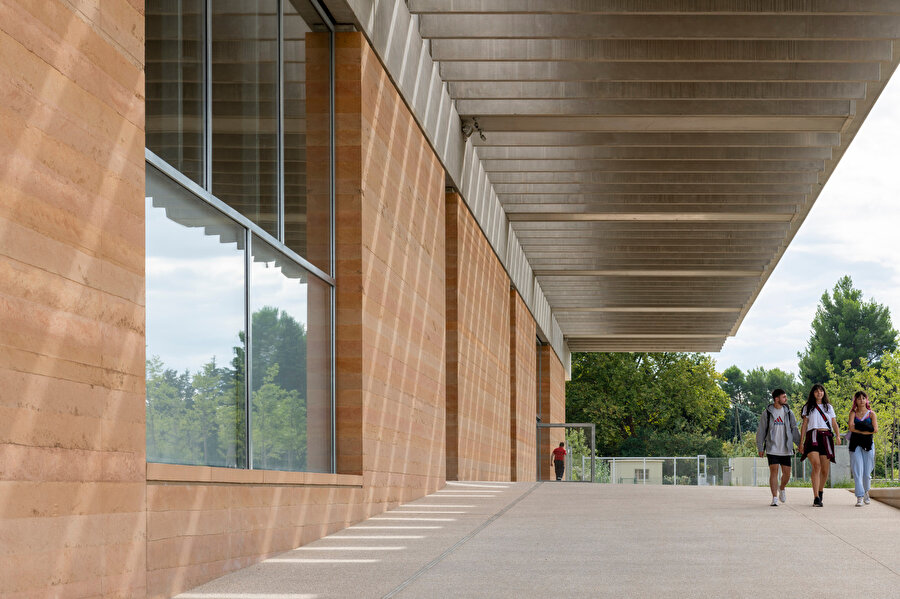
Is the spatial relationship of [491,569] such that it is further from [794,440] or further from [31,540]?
[794,440]

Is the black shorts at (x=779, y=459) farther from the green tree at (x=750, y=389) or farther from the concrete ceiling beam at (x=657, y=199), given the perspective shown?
the green tree at (x=750, y=389)

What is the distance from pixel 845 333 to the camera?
106 metres

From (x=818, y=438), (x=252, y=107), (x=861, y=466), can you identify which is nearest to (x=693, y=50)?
(x=818, y=438)

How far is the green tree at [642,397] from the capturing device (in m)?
76.5

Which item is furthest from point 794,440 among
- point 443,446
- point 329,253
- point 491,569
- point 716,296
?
point 716,296

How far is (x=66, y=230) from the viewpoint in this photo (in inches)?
223

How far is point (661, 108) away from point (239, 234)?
10.8m

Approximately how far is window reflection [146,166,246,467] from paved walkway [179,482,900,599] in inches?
37.1

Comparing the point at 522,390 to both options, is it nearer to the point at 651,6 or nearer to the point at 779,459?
the point at 779,459

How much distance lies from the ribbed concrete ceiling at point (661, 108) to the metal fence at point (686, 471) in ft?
27.8

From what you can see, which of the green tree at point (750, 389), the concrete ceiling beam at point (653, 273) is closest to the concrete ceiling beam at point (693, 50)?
the concrete ceiling beam at point (653, 273)

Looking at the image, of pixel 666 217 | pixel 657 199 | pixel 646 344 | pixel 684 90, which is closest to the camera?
pixel 684 90

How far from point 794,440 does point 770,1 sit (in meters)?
5.40

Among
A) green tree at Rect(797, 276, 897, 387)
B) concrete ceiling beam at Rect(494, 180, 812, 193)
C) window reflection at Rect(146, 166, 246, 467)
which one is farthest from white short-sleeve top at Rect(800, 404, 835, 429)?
green tree at Rect(797, 276, 897, 387)
